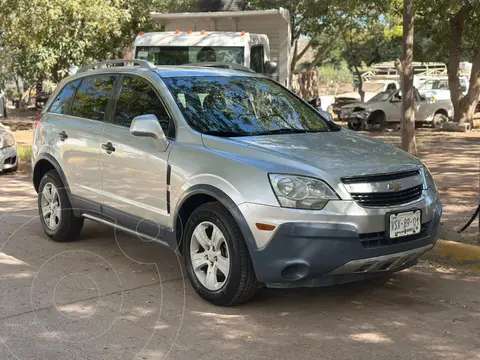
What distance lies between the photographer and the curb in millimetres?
6066

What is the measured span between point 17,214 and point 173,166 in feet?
13.0

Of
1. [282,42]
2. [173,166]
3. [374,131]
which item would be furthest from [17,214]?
[374,131]

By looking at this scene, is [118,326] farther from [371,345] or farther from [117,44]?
[117,44]

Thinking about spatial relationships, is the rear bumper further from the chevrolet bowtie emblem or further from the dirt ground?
the dirt ground

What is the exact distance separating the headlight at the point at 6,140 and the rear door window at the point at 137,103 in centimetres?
632

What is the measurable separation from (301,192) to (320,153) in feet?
1.62

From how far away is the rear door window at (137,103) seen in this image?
567 centimetres

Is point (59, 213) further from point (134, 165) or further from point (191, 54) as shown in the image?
point (191, 54)

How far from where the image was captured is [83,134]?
6.37m

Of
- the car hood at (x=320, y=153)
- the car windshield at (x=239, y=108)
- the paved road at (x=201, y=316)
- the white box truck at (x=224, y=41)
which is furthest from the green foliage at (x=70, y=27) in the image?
the car hood at (x=320, y=153)

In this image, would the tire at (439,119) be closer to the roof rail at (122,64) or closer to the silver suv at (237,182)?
the silver suv at (237,182)

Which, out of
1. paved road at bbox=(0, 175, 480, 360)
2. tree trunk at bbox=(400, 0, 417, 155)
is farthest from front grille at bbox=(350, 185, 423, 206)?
tree trunk at bbox=(400, 0, 417, 155)

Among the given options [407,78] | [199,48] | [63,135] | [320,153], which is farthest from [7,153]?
[320,153]

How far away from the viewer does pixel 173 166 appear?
17.3 ft
